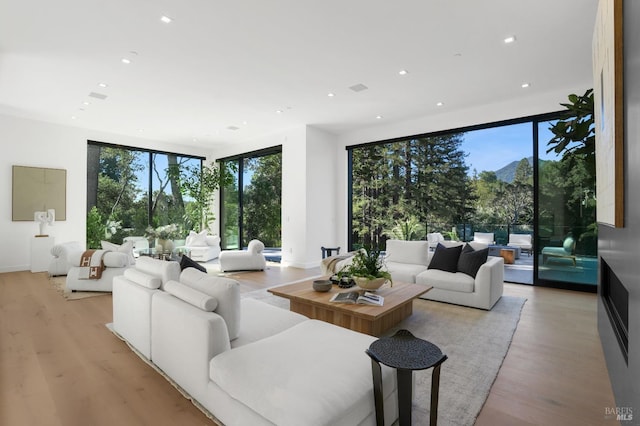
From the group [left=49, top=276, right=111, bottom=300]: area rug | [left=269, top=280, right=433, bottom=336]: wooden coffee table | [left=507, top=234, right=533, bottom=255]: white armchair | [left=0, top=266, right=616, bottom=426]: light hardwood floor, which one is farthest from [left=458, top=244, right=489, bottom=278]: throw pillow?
[left=49, top=276, right=111, bottom=300]: area rug

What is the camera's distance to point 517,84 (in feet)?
16.0

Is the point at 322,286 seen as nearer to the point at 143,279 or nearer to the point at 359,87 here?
the point at 143,279

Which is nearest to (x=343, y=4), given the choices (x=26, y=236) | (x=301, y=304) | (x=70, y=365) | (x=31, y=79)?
(x=301, y=304)

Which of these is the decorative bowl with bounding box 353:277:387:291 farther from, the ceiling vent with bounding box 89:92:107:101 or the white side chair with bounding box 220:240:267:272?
the ceiling vent with bounding box 89:92:107:101

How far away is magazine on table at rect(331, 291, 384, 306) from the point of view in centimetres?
303

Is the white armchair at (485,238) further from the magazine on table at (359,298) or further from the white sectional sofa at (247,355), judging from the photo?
the white sectional sofa at (247,355)

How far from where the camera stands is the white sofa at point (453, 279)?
399 centimetres

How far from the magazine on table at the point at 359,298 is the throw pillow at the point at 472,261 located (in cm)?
174

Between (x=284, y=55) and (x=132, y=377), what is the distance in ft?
12.3

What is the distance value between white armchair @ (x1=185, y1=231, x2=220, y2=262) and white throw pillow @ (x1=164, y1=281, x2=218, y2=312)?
551 cm

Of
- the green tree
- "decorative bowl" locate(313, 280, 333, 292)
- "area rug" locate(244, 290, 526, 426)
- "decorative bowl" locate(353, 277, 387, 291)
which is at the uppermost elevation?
the green tree

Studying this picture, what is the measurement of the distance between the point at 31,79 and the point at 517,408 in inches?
273

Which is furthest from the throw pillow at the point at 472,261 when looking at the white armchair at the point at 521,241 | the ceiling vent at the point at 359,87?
the white armchair at the point at 521,241

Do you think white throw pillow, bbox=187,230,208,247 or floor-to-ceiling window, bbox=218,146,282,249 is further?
floor-to-ceiling window, bbox=218,146,282,249
